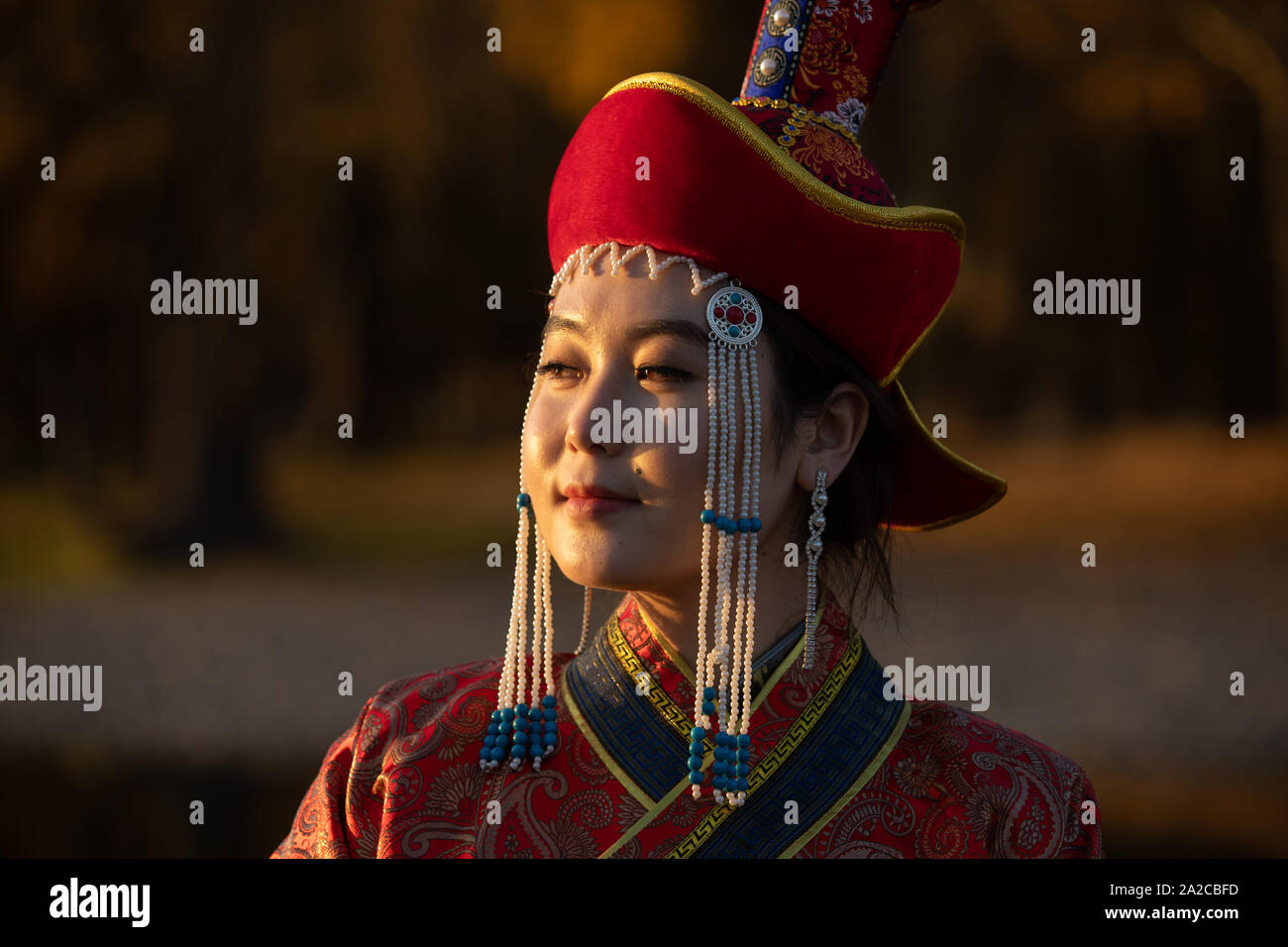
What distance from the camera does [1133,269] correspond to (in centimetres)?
373

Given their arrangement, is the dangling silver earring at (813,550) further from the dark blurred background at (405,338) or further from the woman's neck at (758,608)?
the dark blurred background at (405,338)

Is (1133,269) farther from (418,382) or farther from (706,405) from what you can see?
(706,405)

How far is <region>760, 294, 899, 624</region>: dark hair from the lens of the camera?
1669mm

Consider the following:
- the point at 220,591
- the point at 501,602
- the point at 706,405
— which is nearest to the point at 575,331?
the point at 706,405

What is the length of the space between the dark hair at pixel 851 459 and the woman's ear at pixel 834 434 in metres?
0.01

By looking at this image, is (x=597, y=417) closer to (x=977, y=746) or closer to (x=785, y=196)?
(x=785, y=196)

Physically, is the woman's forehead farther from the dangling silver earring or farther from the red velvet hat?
the dangling silver earring

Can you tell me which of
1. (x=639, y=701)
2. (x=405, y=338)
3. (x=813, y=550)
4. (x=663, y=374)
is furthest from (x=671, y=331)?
(x=405, y=338)

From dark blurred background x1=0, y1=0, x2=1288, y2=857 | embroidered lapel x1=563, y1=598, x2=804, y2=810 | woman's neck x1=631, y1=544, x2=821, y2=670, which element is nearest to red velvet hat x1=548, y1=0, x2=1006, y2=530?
woman's neck x1=631, y1=544, x2=821, y2=670

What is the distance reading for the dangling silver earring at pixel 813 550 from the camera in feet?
5.59

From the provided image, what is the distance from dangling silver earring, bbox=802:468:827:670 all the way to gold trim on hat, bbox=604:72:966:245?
307 mm

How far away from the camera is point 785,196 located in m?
1.62

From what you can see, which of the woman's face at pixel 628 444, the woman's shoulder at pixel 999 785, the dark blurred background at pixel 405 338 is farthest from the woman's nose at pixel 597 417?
the dark blurred background at pixel 405 338

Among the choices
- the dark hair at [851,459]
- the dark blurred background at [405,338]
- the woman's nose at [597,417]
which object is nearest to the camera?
the woman's nose at [597,417]
